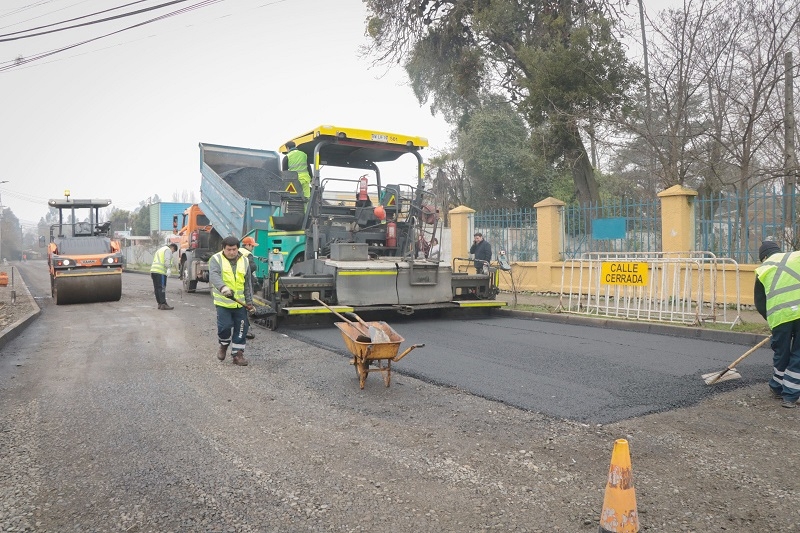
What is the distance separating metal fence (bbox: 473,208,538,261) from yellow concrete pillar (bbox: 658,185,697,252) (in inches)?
142

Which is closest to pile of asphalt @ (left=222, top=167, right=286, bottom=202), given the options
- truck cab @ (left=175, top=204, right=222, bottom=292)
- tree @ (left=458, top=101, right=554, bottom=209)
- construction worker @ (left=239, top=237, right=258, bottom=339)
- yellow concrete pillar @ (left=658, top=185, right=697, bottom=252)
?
truck cab @ (left=175, top=204, right=222, bottom=292)

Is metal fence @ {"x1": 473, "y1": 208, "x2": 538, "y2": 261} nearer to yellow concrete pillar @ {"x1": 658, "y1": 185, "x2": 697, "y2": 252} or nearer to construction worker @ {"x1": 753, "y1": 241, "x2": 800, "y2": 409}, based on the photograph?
yellow concrete pillar @ {"x1": 658, "y1": 185, "x2": 697, "y2": 252}

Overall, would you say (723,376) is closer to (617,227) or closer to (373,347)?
(373,347)

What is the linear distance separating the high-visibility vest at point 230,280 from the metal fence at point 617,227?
793 cm

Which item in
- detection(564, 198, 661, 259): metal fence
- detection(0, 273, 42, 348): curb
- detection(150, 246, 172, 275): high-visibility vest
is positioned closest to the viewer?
detection(0, 273, 42, 348): curb

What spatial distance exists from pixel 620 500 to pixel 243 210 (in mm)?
9749

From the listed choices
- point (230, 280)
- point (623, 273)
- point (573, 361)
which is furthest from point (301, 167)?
point (623, 273)

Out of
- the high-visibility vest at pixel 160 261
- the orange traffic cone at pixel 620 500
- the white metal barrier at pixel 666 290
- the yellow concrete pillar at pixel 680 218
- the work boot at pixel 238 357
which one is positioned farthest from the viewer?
the high-visibility vest at pixel 160 261

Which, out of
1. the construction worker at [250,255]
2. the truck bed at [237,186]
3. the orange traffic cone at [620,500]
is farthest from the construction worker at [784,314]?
the truck bed at [237,186]

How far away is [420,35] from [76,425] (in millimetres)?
17337

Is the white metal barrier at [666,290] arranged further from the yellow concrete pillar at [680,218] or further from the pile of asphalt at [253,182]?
the pile of asphalt at [253,182]

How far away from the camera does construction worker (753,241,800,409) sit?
4816mm

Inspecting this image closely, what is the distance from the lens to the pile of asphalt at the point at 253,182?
12055mm

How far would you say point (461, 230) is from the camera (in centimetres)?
1641
